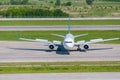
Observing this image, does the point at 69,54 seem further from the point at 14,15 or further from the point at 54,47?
the point at 14,15

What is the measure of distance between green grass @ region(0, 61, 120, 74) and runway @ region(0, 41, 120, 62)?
4.20m

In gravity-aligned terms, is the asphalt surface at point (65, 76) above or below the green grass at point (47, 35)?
above

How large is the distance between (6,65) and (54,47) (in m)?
18.8

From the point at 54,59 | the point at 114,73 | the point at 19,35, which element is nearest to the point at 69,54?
the point at 54,59

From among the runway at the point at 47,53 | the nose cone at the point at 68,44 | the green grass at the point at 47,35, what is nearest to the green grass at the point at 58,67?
the runway at the point at 47,53

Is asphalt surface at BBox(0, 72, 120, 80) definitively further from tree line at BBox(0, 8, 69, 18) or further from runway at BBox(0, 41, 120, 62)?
tree line at BBox(0, 8, 69, 18)

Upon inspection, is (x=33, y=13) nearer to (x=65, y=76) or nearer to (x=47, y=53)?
(x=47, y=53)

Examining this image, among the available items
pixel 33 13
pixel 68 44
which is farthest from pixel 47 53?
pixel 33 13

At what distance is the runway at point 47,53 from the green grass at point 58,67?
4198 millimetres

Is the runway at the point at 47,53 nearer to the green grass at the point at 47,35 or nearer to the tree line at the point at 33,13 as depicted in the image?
the green grass at the point at 47,35

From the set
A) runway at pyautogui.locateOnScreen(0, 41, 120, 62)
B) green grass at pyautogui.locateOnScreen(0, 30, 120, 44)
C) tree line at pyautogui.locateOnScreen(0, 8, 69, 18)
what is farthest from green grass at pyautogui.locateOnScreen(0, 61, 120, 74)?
tree line at pyautogui.locateOnScreen(0, 8, 69, 18)

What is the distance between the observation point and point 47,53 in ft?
202

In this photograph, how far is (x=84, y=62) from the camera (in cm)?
5141

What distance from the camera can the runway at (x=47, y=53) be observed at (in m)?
55.1
